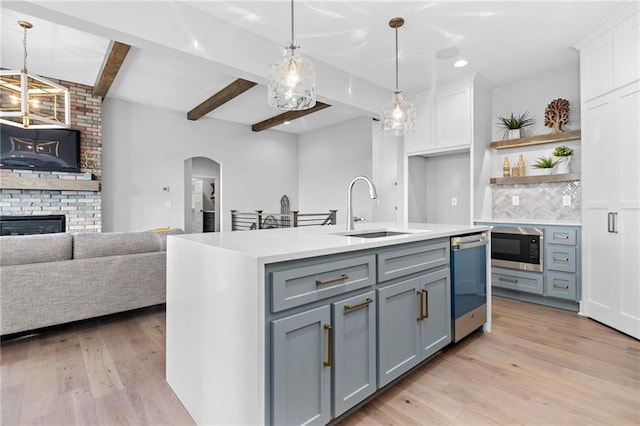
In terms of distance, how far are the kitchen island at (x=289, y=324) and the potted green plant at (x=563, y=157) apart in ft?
8.90

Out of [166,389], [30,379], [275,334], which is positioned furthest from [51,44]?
[275,334]

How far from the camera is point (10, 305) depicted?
249 cm

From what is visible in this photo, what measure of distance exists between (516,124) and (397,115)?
211 cm

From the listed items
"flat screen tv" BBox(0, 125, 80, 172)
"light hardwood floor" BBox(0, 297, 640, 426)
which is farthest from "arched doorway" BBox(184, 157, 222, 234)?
"light hardwood floor" BBox(0, 297, 640, 426)

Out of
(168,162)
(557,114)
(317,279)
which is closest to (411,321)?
A: (317,279)

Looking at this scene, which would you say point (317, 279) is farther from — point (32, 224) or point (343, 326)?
point (32, 224)

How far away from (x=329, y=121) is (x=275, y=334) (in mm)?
6337

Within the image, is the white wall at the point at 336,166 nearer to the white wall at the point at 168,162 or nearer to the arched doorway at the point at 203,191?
the white wall at the point at 168,162

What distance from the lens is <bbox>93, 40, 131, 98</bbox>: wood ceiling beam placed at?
11.7 ft

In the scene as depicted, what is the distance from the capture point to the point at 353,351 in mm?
1579

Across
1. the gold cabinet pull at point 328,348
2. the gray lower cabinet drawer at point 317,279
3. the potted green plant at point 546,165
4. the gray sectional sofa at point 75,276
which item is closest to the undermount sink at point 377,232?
the gray lower cabinet drawer at point 317,279

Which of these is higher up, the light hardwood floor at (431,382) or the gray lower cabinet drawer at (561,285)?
the gray lower cabinet drawer at (561,285)

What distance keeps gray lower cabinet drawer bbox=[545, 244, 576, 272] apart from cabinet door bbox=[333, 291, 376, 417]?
9.47 feet

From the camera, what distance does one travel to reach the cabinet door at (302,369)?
4.17 feet
